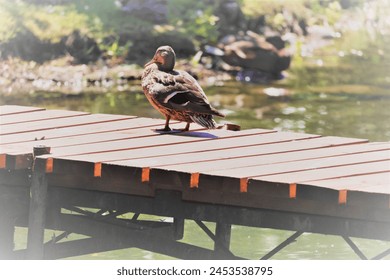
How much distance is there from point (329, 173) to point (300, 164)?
12.5 inches

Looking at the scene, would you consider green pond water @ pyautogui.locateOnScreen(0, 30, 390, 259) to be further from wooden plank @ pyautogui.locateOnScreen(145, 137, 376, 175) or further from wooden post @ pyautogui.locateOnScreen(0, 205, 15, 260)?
wooden plank @ pyautogui.locateOnScreen(145, 137, 376, 175)

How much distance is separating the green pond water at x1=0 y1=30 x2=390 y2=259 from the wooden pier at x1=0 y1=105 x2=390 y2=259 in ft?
30.1

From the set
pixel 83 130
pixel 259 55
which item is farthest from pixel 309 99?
pixel 83 130

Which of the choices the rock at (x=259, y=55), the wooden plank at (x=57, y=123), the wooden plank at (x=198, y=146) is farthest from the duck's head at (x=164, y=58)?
the rock at (x=259, y=55)

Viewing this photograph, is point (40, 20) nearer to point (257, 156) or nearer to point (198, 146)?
point (198, 146)

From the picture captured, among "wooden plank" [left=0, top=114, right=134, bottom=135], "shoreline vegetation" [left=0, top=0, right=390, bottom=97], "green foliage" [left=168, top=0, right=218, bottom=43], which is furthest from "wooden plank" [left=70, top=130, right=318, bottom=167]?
"green foliage" [left=168, top=0, right=218, bottom=43]

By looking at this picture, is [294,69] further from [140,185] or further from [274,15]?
[140,185]

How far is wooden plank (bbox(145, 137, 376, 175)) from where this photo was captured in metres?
8.32

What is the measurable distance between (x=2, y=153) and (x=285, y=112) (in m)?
11.7

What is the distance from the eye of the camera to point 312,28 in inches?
942

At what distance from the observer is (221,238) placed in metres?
10.1

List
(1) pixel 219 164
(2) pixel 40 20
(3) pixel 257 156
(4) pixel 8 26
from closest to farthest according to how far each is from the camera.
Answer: (1) pixel 219 164 < (3) pixel 257 156 < (4) pixel 8 26 < (2) pixel 40 20

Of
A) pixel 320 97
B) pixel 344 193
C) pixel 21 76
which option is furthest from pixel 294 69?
pixel 344 193

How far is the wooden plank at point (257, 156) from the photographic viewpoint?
27.3 ft
